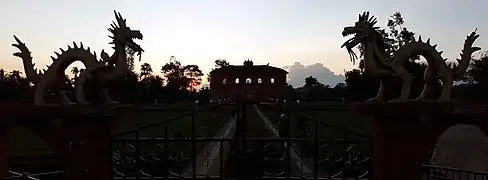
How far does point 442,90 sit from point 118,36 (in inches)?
132

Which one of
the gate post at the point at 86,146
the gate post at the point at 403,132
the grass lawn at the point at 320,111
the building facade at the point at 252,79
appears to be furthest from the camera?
the building facade at the point at 252,79

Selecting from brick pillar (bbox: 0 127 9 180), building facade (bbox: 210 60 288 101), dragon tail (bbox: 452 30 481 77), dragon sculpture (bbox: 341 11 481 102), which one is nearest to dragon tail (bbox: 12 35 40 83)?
brick pillar (bbox: 0 127 9 180)

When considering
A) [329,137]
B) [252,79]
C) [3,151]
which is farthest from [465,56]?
[252,79]

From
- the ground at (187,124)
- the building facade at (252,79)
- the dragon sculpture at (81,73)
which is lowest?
the ground at (187,124)

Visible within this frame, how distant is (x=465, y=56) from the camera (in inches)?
213

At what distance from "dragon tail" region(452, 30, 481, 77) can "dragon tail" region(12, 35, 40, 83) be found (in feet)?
13.8

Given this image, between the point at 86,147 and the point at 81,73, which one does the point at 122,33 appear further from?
the point at 86,147

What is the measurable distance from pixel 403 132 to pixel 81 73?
10.2ft

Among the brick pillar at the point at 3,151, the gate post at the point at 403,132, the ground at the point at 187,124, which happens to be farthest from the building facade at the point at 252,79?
the brick pillar at the point at 3,151

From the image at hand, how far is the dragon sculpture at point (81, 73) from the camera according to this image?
498 centimetres

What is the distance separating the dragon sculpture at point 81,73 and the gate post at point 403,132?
2436 millimetres

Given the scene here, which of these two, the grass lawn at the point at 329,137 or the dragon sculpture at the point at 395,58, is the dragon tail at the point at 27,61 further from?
the dragon sculpture at the point at 395,58

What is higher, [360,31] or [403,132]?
[360,31]

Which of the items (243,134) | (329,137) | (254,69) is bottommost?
(329,137)
